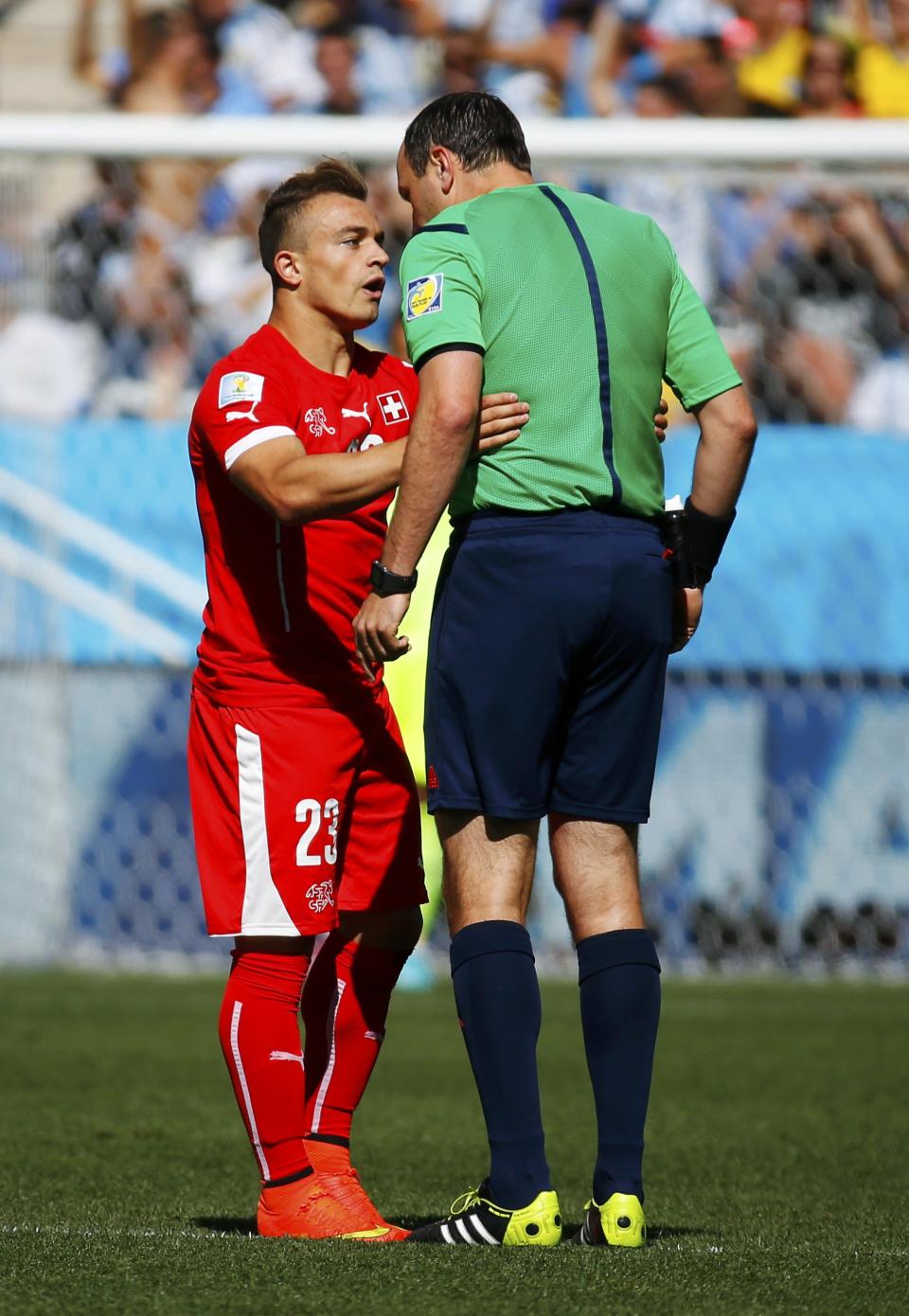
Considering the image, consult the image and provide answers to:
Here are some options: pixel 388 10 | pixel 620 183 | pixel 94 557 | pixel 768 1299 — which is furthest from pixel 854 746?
pixel 768 1299

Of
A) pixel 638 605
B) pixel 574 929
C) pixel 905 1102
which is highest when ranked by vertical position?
pixel 638 605

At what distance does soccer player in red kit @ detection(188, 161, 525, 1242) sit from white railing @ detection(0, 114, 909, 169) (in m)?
4.29

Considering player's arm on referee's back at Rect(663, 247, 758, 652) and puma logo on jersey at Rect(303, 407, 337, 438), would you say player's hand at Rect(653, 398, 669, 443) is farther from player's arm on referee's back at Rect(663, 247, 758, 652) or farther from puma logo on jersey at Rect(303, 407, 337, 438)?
puma logo on jersey at Rect(303, 407, 337, 438)

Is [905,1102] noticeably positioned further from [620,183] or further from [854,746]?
[620,183]

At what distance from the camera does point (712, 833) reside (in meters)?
8.07

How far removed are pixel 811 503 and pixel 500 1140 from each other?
5327 mm

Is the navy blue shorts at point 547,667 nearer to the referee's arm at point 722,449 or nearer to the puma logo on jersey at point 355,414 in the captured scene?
the referee's arm at point 722,449

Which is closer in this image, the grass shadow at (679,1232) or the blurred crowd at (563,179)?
the grass shadow at (679,1232)

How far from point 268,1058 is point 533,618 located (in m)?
0.87

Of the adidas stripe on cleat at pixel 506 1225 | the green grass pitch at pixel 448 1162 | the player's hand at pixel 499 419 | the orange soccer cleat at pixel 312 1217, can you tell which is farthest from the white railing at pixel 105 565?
the adidas stripe on cleat at pixel 506 1225

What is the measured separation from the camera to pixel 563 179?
8.66m

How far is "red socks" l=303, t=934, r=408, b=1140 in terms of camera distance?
342 centimetres

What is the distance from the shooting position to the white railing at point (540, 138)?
7.54 meters

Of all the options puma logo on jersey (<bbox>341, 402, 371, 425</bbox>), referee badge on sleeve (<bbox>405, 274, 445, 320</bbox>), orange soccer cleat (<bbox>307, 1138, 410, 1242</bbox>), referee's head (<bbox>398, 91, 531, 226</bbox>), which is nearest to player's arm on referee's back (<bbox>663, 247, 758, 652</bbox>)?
referee's head (<bbox>398, 91, 531, 226</bbox>)
